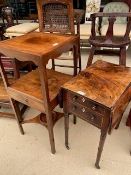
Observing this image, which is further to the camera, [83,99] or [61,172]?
[61,172]

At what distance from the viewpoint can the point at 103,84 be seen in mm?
1164

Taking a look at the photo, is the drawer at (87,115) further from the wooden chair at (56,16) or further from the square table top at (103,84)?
the wooden chair at (56,16)

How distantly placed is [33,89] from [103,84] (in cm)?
51

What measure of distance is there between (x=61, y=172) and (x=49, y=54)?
87 centimetres

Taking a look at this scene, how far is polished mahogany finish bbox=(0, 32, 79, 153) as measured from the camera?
41.5 inches

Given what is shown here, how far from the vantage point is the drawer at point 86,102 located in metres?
1.05

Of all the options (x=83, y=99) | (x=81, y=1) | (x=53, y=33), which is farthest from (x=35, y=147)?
(x=81, y=1)

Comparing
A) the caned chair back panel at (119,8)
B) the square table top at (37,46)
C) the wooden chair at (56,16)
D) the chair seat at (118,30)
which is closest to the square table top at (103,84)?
the square table top at (37,46)

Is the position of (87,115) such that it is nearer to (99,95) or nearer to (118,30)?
(99,95)

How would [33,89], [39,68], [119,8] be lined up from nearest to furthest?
[39,68] → [33,89] → [119,8]

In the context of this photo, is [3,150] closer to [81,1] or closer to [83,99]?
[83,99]

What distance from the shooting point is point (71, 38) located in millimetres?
1302

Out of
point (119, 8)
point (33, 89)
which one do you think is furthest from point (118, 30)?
point (33, 89)

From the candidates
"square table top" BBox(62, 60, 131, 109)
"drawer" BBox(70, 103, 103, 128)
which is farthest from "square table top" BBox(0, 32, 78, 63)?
"drawer" BBox(70, 103, 103, 128)
